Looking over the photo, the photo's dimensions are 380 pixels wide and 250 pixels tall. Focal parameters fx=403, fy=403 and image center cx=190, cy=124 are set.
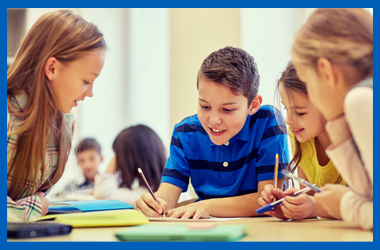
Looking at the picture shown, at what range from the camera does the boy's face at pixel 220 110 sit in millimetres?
1067

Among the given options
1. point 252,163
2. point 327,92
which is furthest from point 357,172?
point 252,163

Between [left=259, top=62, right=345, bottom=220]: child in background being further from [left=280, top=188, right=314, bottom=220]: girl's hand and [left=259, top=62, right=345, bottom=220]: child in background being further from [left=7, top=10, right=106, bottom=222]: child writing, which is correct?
[left=7, top=10, right=106, bottom=222]: child writing

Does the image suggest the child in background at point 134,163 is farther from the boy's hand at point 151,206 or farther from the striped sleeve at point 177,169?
the boy's hand at point 151,206

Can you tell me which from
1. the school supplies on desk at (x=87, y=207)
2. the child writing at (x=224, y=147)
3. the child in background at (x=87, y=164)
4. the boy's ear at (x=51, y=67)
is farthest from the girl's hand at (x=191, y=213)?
the child in background at (x=87, y=164)

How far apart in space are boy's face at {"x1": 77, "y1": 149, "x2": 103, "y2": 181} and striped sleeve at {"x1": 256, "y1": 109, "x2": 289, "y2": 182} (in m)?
1.91

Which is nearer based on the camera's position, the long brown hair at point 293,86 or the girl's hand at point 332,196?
the girl's hand at point 332,196

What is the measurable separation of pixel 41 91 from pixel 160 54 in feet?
7.87

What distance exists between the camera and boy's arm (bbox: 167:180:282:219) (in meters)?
1.01

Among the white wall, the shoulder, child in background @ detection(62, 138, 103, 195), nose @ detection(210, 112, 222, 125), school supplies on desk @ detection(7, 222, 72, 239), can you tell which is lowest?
child in background @ detection(62, 138, 103, 195)

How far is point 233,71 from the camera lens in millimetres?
1099

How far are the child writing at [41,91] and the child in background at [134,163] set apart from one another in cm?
98

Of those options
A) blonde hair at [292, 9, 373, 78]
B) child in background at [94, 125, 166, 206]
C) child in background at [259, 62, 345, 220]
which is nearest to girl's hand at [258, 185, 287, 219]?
child in background at [259, 62, 345, 220]

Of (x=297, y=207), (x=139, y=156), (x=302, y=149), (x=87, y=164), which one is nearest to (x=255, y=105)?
(x=302, y=149)

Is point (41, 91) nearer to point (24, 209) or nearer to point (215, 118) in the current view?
point (24, 209)
